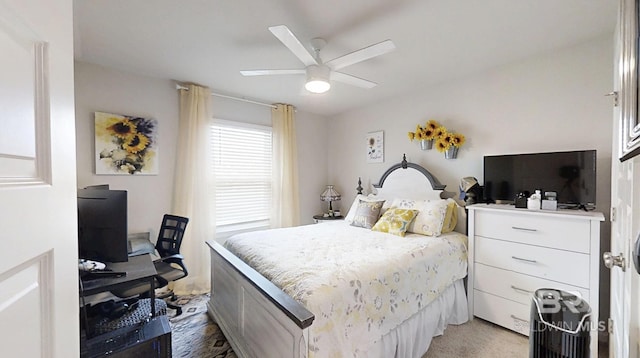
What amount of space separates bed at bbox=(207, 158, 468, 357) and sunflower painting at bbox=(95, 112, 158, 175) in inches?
54.0

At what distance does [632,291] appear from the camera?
852 mm

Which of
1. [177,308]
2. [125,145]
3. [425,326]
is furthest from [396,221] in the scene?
[125,145]

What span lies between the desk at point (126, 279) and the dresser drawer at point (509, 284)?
8.66 ft

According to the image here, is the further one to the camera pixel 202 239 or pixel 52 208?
pixel 202 239

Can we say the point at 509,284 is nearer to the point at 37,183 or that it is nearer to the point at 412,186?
the point at 412,186

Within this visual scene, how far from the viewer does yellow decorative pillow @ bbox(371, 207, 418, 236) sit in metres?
2.72

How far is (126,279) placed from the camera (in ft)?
5.08

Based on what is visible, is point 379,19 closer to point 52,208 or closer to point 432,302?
point 52,208

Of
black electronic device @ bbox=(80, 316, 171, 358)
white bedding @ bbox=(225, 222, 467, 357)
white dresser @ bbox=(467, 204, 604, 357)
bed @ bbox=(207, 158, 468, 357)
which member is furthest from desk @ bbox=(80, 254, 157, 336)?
white dresser @ bbox=(467, 204, 604, 357)

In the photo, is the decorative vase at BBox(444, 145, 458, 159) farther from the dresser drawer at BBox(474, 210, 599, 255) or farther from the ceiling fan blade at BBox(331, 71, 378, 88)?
the ceiling fan blade at BBox(331, 71, 378, 88)

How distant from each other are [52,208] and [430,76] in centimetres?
319

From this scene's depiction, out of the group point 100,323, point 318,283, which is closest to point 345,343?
point 318,283

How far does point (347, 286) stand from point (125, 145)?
2.76 m

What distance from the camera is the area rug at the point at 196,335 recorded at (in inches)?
81.7
